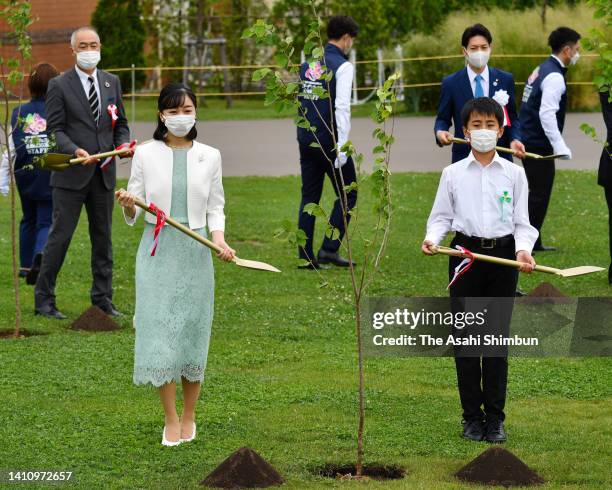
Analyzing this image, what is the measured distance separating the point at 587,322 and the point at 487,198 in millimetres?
2963

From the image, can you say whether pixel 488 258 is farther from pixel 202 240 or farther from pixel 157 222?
pixel 157 222

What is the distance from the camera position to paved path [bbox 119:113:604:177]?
20891 millimetres

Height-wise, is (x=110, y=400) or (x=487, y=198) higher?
(x=487, y=198)

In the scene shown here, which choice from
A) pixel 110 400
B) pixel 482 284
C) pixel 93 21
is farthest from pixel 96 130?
pixel 93 21

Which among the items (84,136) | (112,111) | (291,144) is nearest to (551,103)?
(112,111)

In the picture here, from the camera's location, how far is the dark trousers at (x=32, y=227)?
12023mm

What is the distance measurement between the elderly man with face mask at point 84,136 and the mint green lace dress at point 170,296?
3158 millimetres

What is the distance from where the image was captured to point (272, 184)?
62.0ft

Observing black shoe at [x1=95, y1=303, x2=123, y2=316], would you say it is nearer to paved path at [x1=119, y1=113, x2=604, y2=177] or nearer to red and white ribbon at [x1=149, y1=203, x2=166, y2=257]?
red and white ribbon at [x1=149, y1=203, x2=166, y2=257]

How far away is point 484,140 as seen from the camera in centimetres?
657

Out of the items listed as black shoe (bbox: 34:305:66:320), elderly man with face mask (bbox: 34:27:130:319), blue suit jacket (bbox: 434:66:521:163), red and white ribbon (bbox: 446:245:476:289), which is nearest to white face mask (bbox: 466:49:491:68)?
blue suit jacket (bbox: 434:66:521:163)

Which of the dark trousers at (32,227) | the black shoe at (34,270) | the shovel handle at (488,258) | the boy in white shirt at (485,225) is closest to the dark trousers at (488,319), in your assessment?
the boy in white shirt at (485,225)

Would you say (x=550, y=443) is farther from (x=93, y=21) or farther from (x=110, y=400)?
(x=93, y=21)

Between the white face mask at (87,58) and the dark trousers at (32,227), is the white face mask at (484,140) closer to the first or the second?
the white face mask at (87,58)
